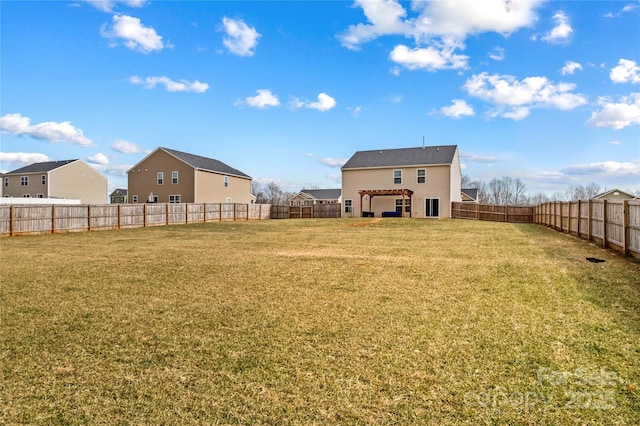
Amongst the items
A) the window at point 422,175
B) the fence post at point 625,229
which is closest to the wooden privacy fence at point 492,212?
the window at point 422,175

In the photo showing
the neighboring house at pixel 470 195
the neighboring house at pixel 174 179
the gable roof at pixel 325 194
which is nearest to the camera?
the neighboring house at pixel 174 179

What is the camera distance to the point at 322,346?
3.60 meters

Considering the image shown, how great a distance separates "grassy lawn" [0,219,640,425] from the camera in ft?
8.36

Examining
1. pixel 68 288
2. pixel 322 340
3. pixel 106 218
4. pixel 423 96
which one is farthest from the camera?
pixel 423 96

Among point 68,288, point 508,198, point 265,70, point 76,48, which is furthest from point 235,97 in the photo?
point 508,198

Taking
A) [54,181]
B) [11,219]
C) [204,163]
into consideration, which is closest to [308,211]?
[204,163]

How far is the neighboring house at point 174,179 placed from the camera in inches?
1256

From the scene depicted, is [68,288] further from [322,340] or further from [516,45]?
[516,45]

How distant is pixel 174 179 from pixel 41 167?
1869cm

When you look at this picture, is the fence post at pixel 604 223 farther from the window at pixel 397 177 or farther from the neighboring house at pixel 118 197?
the neighboring house at pixel 118 197

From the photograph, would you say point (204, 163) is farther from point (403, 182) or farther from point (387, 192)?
point (403, 182)

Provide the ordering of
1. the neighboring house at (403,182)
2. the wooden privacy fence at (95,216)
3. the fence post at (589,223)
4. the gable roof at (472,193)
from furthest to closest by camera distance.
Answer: the gable roof at (472,193) < the neighboring house at (403,182) < the wooden privacy fence at (95,216) < the fence post at (589,223)

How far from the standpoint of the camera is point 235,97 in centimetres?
2105

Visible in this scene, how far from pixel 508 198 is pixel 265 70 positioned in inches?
2761
